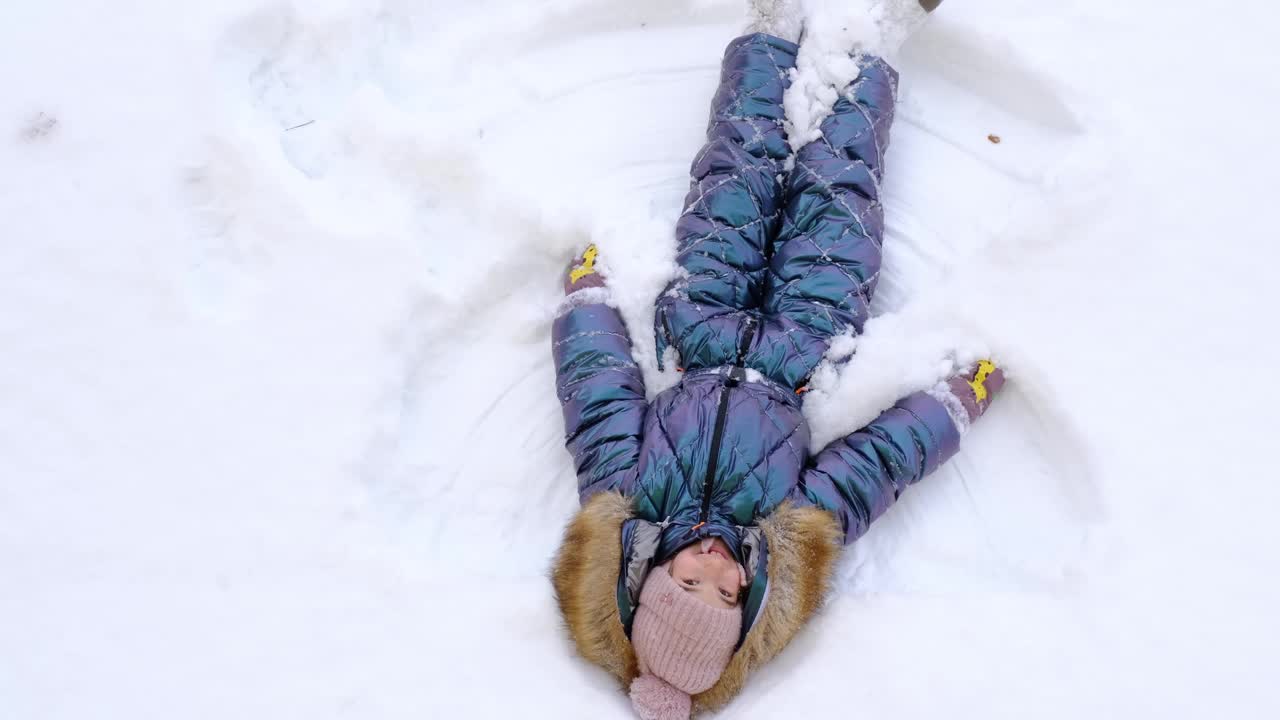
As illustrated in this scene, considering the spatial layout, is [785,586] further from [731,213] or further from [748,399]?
[731,213]

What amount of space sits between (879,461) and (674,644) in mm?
516

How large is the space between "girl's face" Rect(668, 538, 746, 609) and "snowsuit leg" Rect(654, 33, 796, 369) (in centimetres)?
39

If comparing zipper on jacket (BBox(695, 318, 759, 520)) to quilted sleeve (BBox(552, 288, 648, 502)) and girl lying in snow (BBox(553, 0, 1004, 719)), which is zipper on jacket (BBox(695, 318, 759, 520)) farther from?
quilted sleeve (BBox(552, 288, 648, 502))

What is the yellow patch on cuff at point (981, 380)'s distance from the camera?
1684 millimetres

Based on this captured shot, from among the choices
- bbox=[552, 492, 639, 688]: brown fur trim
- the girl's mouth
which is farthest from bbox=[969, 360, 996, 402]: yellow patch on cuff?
bbox=[552, 492, 639, 688]: brown fur trim

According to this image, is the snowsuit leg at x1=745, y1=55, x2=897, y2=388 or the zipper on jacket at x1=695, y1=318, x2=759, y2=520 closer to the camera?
the zipper on jacket at x1=695, y1=318, x2=759, y2=520

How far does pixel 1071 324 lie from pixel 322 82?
1.68 meters

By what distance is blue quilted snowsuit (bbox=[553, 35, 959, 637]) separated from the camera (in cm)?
153

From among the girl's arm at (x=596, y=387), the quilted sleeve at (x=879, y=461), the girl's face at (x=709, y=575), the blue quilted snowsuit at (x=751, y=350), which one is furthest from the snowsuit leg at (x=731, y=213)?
the girl's face at (x=709, y=575)

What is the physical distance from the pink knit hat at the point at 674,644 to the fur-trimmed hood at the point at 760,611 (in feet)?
0.12

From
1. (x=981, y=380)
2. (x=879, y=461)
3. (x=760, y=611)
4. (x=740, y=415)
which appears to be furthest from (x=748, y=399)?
(x=981, y=380)

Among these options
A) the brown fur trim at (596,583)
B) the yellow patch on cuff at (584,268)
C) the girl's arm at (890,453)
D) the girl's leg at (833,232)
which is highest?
the girl's leg at (833,232)

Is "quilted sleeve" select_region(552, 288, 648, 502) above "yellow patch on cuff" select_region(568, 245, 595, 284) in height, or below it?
below

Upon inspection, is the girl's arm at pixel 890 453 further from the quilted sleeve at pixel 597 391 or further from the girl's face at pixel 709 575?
the quilted sleeve at pixel 597 391
